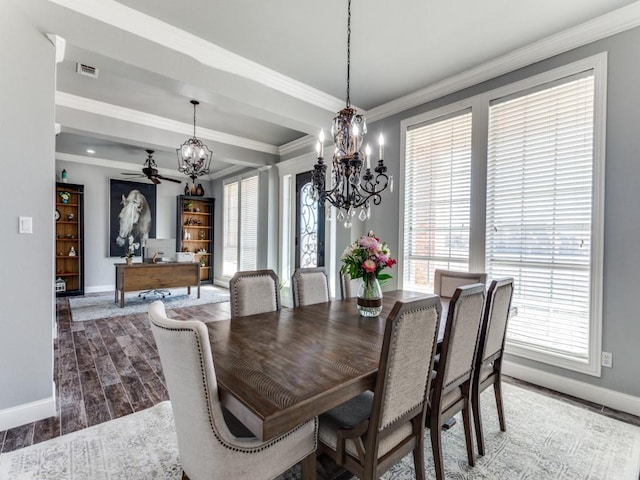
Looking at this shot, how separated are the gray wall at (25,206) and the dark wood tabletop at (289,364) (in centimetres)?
130

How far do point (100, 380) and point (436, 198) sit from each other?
369cm

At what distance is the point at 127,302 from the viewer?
19.5ft

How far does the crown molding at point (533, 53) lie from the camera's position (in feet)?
7.81

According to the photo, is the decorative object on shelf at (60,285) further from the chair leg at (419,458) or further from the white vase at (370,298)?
the chair leg at (419,458)

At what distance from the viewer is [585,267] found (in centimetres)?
256

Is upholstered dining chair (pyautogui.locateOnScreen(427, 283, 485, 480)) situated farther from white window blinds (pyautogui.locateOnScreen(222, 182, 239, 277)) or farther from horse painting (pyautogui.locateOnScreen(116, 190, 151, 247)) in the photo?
horse painting (pyautogui.locateOnScreen(116, 190, 151, 247))

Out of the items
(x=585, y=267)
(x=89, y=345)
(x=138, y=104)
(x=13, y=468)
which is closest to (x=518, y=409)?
(x=585, y=267)

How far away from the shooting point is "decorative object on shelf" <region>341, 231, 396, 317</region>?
83.1 inches

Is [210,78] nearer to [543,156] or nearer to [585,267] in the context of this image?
[543,156]

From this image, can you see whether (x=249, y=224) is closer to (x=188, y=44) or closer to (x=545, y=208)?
(x=188, y=44)

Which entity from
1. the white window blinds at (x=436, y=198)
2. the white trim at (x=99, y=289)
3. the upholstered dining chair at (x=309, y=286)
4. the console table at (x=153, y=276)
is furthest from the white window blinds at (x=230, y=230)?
the upholstered dining chair at (x=309, y=286)

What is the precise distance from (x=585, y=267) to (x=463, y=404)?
170cm

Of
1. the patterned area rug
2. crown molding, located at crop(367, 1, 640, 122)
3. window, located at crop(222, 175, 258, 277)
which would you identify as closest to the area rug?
window, located at crop(222, 175, 258, 277)

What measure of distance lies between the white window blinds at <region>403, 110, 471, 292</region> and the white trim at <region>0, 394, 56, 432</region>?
133 inches
